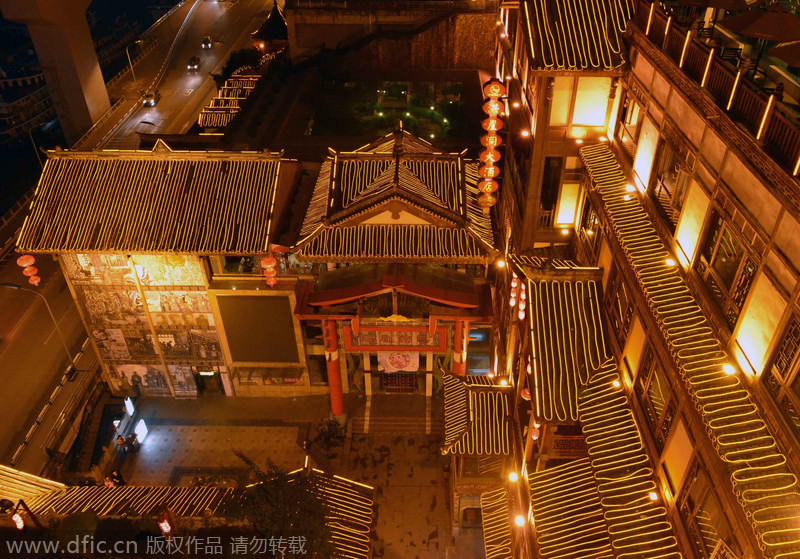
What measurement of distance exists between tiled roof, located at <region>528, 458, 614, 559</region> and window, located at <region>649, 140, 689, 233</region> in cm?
779

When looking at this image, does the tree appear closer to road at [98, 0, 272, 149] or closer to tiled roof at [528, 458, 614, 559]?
tiled roof at [528, 458, 614, 559]

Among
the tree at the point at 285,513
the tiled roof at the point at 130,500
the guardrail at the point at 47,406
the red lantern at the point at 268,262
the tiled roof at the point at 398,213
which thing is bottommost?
the tree at the point at 285,513

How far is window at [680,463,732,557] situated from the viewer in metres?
11.5

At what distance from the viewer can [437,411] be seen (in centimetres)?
2988

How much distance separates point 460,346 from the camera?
1072 inches

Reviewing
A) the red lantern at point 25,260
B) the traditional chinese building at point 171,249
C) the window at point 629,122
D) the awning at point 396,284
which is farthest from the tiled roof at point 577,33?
the red lantern at point 25,260

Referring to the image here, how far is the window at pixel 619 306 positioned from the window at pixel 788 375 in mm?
5837

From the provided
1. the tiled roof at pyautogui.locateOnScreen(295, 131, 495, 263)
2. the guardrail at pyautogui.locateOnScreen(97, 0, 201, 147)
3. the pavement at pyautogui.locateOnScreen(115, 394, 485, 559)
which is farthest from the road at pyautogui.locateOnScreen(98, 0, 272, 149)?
the tiled roof at pyautogui.locateOnScreen(295, 131, 495, 263)

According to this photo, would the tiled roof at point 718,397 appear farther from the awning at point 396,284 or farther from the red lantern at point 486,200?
the awning at point 396,284

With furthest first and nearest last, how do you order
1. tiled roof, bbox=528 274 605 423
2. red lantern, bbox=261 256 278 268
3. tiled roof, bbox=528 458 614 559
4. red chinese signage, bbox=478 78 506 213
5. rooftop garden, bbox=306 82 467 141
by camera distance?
rooftop garden, bbox=306 82 467 141 → red lantern, bbox=261 256 278 268 → red chinese signage, bbox=478 78 506 213 → tiled roof, bbox=528 274 605 423 → tiled roof, bbox=528 458 614 559

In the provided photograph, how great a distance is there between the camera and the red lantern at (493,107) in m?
23.2

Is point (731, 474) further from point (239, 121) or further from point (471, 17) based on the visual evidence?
point (471, 17)

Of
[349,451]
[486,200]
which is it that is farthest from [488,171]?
[349,451]

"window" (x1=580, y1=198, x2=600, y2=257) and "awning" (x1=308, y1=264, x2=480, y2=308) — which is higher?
"awning" (x1=308, y1=264, x2=480, y2=308)
